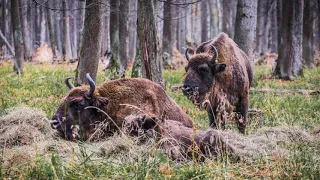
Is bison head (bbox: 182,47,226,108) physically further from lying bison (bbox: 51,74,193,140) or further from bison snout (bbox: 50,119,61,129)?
bison snout (bbox: 50,119,61,129)

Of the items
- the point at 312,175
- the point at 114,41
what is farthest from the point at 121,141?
the point at 114,41

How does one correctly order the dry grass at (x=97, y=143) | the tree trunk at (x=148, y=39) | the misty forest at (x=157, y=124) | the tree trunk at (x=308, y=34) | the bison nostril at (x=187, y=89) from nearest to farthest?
1. the misty forest at (x=157, y=124)
2. the dry grass at (x=97, y=143)
3. the bison nostril at (x=187, y=89)
4. the tree trunk at (x=148, y=39)
5. the tree trunk at (x=308, y=34)

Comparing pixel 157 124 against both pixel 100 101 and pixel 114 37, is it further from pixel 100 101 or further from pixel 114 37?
pixel 114 37

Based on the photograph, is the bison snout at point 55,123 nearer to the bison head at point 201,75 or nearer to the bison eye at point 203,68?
the bison head at point 201,75

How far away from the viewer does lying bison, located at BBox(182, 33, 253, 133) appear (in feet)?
24.1

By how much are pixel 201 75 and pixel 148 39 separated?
1.35 m

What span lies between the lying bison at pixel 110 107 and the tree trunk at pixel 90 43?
3234mm

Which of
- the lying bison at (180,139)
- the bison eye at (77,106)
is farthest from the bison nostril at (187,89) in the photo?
the bison eye at (77,106)

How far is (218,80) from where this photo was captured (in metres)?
7.70

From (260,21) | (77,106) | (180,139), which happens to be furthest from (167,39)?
(180,139)

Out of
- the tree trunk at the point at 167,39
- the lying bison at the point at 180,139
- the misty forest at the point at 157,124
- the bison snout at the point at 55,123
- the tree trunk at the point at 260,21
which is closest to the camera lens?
the misty forest at the point at 157,124

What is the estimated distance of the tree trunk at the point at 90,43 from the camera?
9562mm

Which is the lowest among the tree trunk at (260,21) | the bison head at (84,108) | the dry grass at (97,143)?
the dry grass at (97,143)

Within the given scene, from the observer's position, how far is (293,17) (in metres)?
16.0
